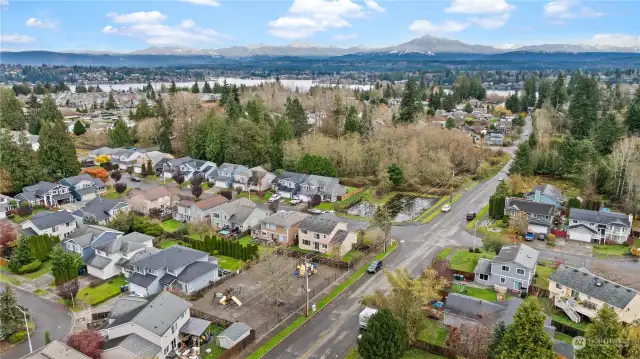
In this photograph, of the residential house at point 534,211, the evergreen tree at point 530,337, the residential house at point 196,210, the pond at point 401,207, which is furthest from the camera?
the pond at point 401,207

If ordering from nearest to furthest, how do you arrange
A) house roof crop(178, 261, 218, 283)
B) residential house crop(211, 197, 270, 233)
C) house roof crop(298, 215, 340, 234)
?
house roof crop(178, 261, 218, 283) < house roof crop(298, 215, 340, 234) < residential house crop(211, 197, 270, 233)

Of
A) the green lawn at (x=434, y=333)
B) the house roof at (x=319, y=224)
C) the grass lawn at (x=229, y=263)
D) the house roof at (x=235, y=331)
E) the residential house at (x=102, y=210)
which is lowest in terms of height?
the grass lawn at (x=229, y=263)

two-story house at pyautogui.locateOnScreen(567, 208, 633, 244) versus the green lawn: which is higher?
two-story house at pyautogui.locateOnScreen(567, 208, 633, 244)

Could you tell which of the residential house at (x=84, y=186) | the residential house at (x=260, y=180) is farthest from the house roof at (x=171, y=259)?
the residential house at (x=84, y=186)

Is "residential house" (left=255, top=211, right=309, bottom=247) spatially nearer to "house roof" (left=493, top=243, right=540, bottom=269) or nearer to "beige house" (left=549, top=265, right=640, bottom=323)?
"house roof" (left=493, top=243, right=540, bottom=269)

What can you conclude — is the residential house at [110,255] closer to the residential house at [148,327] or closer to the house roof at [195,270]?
the house roof at [195,270]

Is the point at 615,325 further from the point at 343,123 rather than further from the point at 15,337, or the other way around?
the point at 343,123

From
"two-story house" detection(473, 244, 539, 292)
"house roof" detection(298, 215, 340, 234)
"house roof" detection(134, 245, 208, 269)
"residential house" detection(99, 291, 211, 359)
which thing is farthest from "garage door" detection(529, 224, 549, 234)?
"residential house" detection(99, 291, 211, 359)
